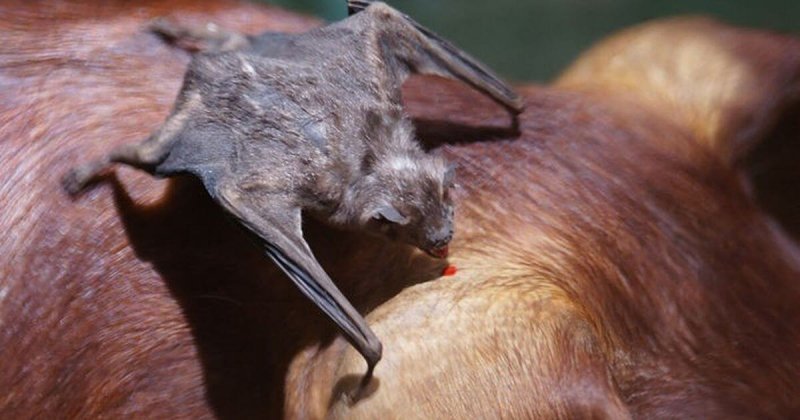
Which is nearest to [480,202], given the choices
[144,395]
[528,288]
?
[528,288]

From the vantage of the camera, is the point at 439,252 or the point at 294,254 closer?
the point at 294,254

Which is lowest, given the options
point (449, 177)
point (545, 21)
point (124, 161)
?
point (124, 161)

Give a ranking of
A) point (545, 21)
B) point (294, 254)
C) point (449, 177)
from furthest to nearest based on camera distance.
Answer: point (545, 21), point (449, 177), point (294, 254)

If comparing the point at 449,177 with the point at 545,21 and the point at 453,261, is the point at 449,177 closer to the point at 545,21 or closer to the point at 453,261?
the point at 453,261

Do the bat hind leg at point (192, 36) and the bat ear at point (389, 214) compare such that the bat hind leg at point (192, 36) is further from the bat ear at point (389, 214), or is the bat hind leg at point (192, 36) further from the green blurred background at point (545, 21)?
the green blurred background at point (545, 21)

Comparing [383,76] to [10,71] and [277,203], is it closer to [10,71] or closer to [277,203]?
[277,203]

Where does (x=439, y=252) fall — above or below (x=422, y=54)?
below

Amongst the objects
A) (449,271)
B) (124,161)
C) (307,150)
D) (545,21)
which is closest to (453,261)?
(449,271)
